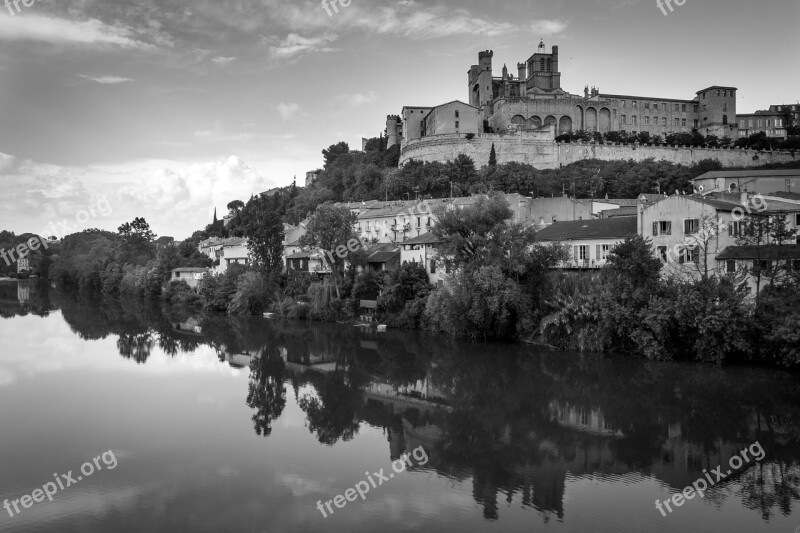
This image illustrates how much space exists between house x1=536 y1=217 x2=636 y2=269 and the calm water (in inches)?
242

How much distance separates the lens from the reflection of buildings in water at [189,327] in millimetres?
34531

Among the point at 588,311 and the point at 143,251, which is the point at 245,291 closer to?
the point at 588,311

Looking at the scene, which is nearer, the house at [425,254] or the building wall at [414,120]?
the house at [425,254]

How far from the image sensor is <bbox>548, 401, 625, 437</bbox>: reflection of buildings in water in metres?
15.7

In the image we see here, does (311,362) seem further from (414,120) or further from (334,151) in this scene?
(334,151)

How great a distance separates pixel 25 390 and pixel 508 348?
1879 centimetres

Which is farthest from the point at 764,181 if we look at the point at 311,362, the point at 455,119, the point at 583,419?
the point at 455,119

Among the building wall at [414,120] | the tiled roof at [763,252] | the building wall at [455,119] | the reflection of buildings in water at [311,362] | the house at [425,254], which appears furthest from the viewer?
the building wall at [414,120]

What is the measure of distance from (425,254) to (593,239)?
10421 millimetres

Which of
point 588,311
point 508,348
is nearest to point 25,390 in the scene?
point 508,348

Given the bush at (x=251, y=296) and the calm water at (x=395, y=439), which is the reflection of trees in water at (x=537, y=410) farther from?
the bush at (x=251, y=296)

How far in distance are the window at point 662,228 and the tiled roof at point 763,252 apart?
2.64 m

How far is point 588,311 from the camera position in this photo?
954 inches

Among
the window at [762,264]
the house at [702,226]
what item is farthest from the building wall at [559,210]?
the window at [762,264]
